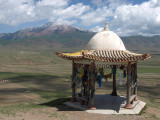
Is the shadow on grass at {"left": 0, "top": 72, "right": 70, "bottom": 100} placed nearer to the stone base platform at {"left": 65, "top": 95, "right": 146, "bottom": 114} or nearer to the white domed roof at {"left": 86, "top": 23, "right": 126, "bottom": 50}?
the stone base platform at {"left": 65, "top": 95, "right": 146, "bottom": 114}

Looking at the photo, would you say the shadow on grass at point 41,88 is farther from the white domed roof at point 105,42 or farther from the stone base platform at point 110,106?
the white domed roof at point 105,42

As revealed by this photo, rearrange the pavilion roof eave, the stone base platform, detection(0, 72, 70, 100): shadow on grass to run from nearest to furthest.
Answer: the pavilion roof eave < the stone base platform < detection(0, 72, 70, 100): shadow on grass

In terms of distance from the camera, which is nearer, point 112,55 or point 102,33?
point 112,55

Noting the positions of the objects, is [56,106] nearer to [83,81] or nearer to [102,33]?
[83,81]

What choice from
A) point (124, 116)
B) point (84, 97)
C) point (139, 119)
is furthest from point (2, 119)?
point (139, 119)

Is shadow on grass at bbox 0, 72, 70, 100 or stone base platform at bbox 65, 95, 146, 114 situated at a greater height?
stone base platform at bbox 65, 95, 146, 114

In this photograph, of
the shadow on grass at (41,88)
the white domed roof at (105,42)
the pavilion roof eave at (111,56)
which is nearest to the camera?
the pavilion roof eave at (111,56)

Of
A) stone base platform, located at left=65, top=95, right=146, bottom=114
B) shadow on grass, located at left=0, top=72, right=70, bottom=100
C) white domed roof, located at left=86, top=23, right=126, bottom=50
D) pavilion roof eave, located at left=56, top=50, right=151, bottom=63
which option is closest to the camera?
pavilion roof eave, located at left=56, top=50, right=151, bottom=63

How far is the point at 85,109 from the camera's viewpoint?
1316 centimetres

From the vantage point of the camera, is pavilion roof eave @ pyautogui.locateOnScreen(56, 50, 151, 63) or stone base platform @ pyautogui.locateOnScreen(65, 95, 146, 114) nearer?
pavilion roof eave @ pyautogui.locateOnScreen(56, 50, 151, 63)

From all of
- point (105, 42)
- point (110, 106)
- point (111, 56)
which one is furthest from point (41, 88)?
point (111, 56)

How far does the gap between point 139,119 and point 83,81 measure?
4644mm

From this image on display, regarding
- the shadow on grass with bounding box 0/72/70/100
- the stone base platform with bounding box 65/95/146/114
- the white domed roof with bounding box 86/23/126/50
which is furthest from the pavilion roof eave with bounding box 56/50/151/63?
the shadow on grass with bounding box 0/72/70/100

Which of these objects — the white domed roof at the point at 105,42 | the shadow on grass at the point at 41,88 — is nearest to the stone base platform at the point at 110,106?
the white domed roof at the point at 105,42
